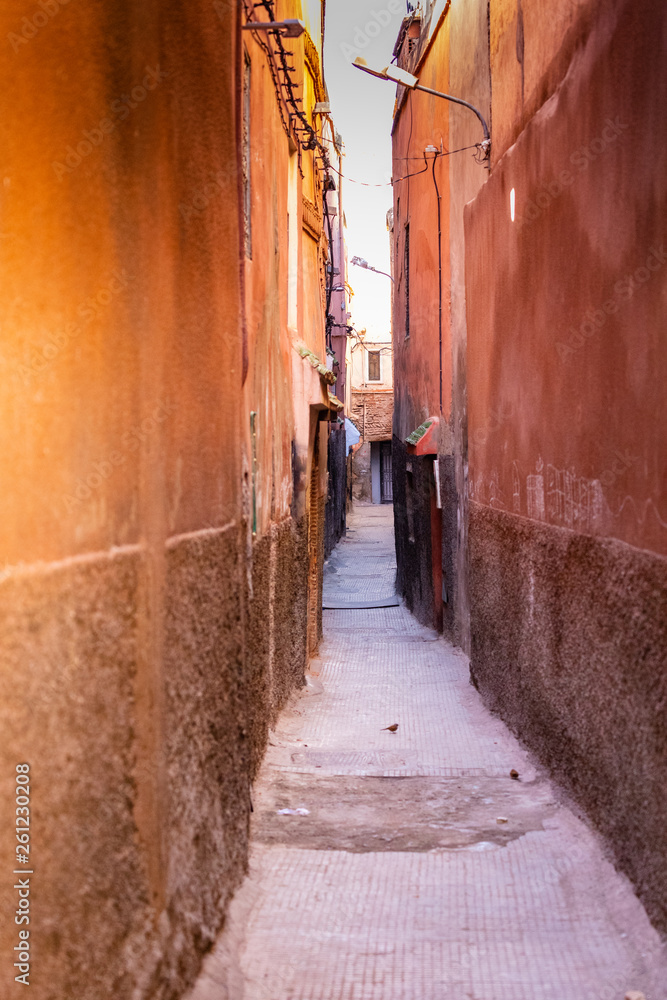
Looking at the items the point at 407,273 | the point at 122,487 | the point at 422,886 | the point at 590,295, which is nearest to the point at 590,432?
the point at 590,295

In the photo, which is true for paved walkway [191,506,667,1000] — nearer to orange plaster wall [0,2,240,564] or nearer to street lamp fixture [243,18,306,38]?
orange plaster wall [0,2,240,564]

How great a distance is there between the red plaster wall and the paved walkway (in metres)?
1.67

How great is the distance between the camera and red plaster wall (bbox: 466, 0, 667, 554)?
4.10 meters

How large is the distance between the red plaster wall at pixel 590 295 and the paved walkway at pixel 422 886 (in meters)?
1.67

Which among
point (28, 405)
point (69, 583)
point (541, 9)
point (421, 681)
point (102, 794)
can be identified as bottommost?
point (421, 681)

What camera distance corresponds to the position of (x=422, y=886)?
4.57 m

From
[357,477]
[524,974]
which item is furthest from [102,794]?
[357,477]

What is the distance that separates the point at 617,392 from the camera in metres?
4.62

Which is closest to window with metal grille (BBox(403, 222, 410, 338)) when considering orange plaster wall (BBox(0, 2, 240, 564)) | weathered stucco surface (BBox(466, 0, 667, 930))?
weathered stucco surface (BBox(466, 0, 667, 930))

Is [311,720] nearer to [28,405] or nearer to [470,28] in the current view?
[28,405]

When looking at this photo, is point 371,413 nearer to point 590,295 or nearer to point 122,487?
point 590,295

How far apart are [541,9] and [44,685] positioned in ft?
19.4

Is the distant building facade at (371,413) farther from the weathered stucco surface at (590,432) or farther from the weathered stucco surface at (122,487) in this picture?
the weathered stucco surface at (122,487)

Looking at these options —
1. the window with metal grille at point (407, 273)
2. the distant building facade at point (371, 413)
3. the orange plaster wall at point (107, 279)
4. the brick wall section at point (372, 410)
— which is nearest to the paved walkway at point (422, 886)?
the orange plaster wall at point (107, 279)
